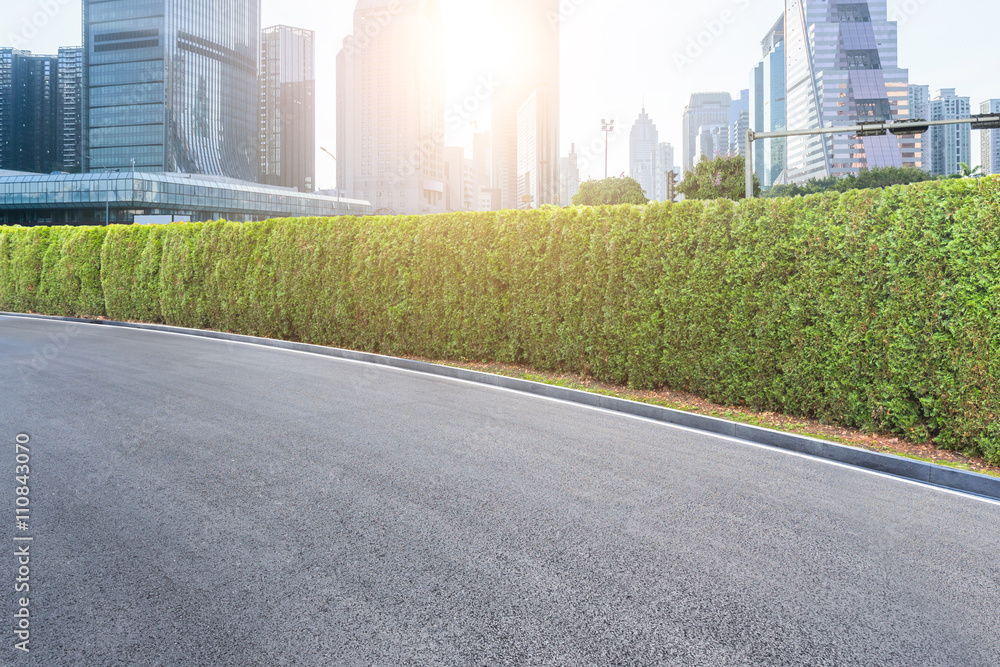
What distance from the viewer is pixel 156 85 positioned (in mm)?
119062

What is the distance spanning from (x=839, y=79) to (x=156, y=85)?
457ft

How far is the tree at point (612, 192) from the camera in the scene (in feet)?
240

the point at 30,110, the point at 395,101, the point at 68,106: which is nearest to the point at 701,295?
the point at 395,101

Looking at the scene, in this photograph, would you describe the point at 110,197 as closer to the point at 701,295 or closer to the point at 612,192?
the point at 612,192

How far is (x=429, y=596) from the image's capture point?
3.44 m

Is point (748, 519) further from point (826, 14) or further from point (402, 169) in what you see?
point (402, 169)

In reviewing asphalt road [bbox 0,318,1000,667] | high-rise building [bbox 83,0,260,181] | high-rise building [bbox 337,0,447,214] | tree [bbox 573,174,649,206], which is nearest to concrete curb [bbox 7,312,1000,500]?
asphalt road [bbox 0,318,1000,667]

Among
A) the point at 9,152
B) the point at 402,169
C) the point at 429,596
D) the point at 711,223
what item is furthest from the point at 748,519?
the point at 9,152

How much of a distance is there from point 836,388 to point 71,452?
795cm

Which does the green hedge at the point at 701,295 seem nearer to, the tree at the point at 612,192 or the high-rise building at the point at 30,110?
the tree at the point at 612,192

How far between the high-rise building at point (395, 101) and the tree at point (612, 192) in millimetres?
105624

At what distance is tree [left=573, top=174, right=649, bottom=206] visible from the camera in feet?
240

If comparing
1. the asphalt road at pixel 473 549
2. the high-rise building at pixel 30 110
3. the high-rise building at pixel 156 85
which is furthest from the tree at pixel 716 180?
the high-rise building at pixel 30 110

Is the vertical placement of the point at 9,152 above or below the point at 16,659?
above
